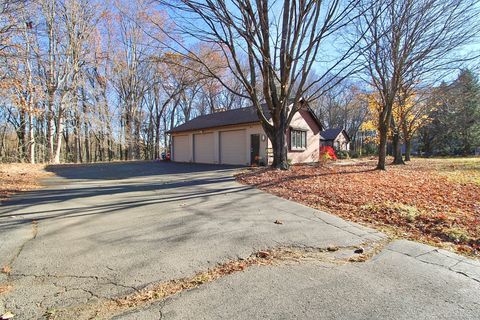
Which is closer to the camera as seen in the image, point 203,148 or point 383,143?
point 383,143

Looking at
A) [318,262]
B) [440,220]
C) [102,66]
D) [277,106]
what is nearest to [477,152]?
[277,106]

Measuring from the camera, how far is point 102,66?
28.5m

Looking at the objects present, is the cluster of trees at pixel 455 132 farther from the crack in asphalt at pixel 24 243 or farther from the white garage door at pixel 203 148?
the crack in asphalt at pixel 24 243

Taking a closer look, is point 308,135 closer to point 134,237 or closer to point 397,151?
point 397,151

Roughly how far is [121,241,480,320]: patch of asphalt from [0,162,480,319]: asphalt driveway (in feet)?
0.04

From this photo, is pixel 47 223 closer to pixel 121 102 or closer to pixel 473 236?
pixel 473 236

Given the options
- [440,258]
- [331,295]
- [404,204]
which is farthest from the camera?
[404,204]

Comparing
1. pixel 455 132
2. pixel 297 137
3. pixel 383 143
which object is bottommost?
pixel 383 143

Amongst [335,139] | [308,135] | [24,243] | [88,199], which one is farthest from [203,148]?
[335,139]

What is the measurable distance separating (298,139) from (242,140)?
180 inches

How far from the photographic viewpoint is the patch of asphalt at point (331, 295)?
2336 millimetres

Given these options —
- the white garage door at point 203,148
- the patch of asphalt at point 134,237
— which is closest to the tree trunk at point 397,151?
the white garage door at point 203,148

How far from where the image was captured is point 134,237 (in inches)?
167

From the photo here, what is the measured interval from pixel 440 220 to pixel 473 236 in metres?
0.80
